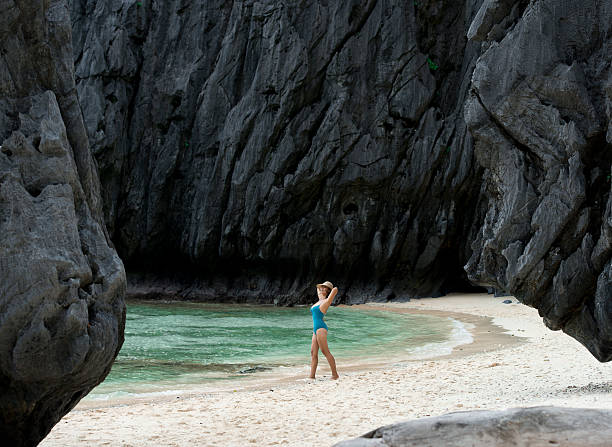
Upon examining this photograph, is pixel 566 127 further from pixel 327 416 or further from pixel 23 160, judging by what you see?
pixel 23 160

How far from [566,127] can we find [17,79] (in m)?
5.36

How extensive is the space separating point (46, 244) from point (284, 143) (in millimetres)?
24272

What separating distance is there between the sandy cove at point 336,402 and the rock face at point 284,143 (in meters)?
16.3

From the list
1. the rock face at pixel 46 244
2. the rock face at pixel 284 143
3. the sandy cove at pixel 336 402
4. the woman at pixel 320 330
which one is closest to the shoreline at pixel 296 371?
the sandy cove at pixel 336 402

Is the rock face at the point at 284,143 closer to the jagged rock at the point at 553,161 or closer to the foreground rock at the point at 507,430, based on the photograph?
the jagged rock at the point at 553,161

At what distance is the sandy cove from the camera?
569cm

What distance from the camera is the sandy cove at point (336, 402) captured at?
5.69 meters

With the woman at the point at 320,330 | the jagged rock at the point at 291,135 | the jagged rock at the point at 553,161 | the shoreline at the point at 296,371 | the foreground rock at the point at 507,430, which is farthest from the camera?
the jagged rock at the point at 291,135

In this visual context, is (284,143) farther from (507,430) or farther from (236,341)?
(507,430)

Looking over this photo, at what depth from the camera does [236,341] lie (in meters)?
15.8

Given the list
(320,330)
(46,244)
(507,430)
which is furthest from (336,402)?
(507,430)

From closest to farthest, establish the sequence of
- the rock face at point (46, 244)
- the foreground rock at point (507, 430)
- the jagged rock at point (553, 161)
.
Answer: the foreground rock at point (507, 430)
the rock face at point (46, 244)
the jagged rock at point (553, 161)

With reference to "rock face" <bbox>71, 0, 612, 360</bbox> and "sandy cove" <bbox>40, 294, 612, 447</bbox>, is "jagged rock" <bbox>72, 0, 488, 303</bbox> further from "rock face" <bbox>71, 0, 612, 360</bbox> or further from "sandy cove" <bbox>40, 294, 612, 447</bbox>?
"sandy cove" <bbox>40, 294, 612, 447</bbox>

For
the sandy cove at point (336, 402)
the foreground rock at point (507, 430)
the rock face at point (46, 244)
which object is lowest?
the sandy cove at point (336, 402)
